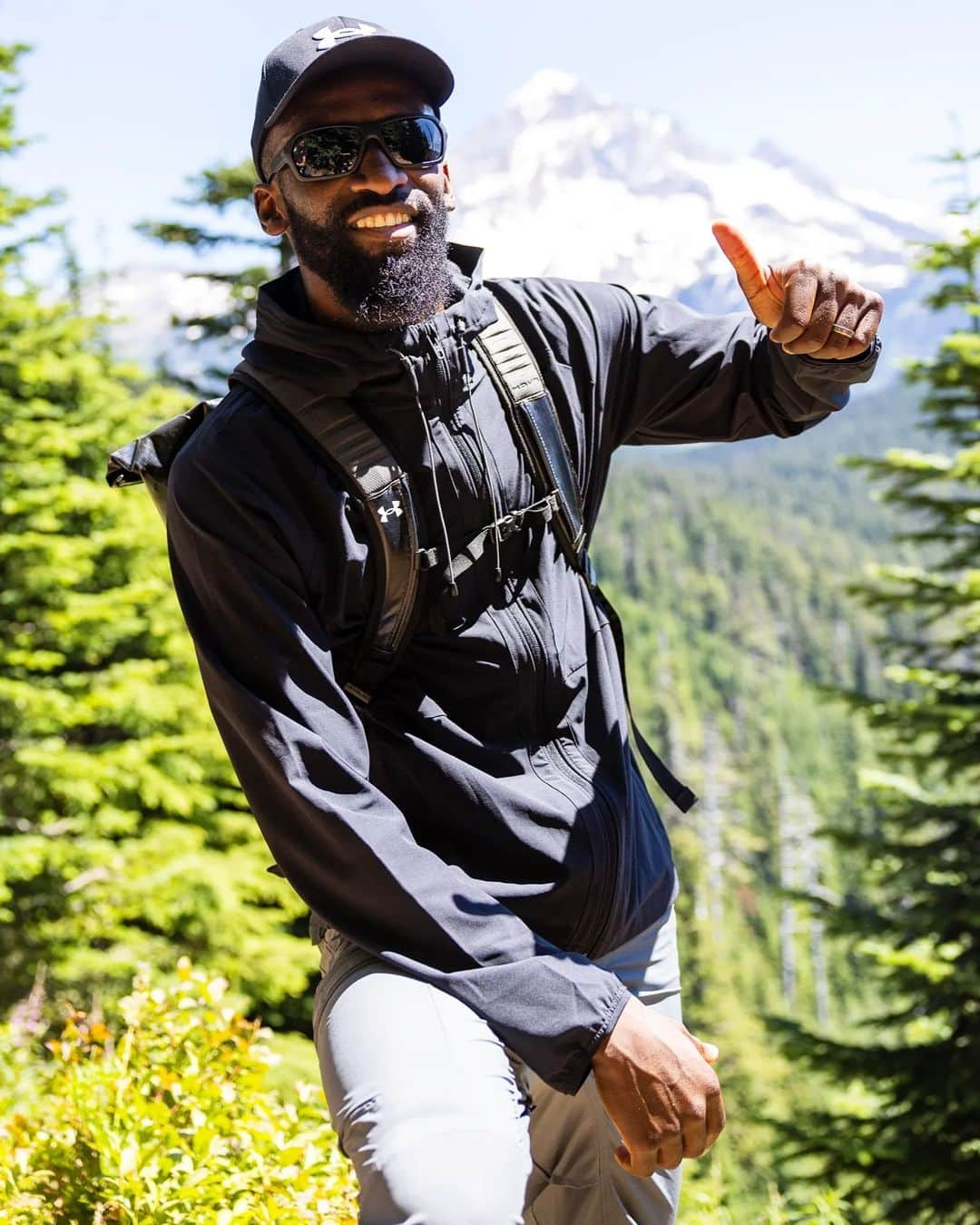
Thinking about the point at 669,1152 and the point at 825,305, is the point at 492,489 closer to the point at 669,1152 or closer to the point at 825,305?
the point at 825,305

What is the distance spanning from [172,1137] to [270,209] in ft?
6.95

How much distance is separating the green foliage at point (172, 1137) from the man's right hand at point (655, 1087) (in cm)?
119

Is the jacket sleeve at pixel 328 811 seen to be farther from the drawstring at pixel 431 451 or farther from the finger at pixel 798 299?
the finger at pixel 798 299

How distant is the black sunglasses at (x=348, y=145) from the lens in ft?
7.84

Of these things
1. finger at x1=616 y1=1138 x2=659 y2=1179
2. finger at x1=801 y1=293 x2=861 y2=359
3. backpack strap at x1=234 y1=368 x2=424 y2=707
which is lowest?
finger at x1=616 y1=1138 x2=659 y2=1179

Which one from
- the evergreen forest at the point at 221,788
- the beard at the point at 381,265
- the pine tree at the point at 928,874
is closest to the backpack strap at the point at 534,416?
the beard at the point at 381,265

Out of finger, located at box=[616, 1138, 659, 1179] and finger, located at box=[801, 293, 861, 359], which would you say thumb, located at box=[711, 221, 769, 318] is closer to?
finger, located at box=[801, 293, 861, 359]

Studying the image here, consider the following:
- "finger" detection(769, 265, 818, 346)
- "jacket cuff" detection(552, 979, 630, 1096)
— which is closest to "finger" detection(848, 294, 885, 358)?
"finger" detection(769, 265, 818, 346)

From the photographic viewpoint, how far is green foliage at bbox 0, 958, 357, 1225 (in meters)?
2.99

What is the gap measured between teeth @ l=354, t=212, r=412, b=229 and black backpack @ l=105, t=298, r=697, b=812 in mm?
235

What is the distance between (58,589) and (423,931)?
13106mm

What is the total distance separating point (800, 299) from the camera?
226 centimetres

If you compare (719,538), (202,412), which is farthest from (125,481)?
(719,538)

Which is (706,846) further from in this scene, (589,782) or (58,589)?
(589,782)
